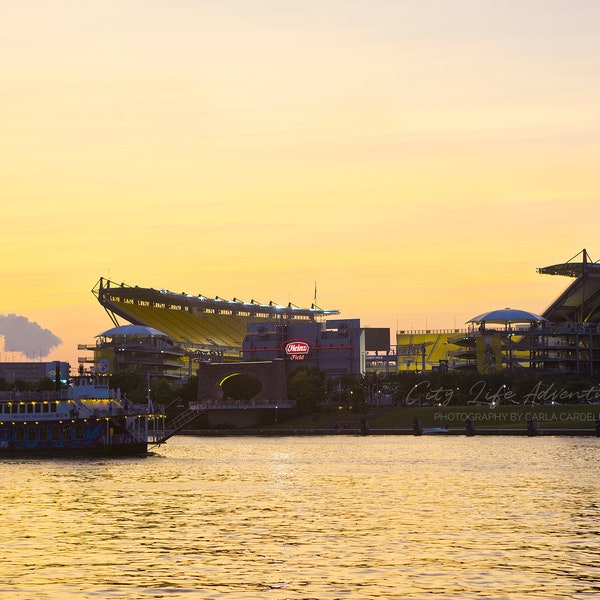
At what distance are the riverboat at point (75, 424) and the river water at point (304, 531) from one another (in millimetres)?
20190

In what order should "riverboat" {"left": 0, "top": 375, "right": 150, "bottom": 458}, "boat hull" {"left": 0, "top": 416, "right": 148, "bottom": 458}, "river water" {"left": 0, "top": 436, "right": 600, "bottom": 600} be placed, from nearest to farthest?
1. "river water" {"left": 0, "top": 436, "right": 600, "bottom": 600}
2. "riverboat" {"left": 0, "top": 375, "right": 150, "bottom": 458}
3. "boat hull" {"left": 0, "top": 416, "right": 148, "bottom": 458}

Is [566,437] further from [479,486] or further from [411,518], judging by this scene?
[411,518]

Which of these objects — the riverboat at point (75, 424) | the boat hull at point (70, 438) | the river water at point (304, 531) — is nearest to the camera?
the river water at point (304, 531)

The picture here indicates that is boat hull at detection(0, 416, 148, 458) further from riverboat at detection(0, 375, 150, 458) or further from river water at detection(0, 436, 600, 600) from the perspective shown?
river water at detection(0, 436, 600, 600)

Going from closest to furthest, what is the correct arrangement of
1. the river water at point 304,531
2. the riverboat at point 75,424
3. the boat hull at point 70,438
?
the river water at point 304,531 → the riverboat at point 75,424 → the boat hull at point 70,438

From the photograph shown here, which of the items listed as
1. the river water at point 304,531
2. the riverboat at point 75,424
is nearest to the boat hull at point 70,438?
the riverboat at point 75,424

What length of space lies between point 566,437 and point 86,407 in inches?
3295

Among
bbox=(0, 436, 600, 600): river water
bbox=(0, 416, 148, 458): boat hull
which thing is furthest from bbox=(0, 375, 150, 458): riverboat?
bbox=(0, 436, 600, 600): river water

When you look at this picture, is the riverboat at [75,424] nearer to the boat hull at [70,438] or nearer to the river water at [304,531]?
the boat hull at [70,438]

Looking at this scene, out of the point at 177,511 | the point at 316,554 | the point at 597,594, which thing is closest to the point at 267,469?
the point at 177,511

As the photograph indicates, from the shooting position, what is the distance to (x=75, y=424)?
472ft

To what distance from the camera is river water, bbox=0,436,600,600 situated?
157 feet

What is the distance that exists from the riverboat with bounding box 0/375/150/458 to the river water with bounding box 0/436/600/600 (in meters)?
20.2

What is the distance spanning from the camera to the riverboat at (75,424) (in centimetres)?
14312
